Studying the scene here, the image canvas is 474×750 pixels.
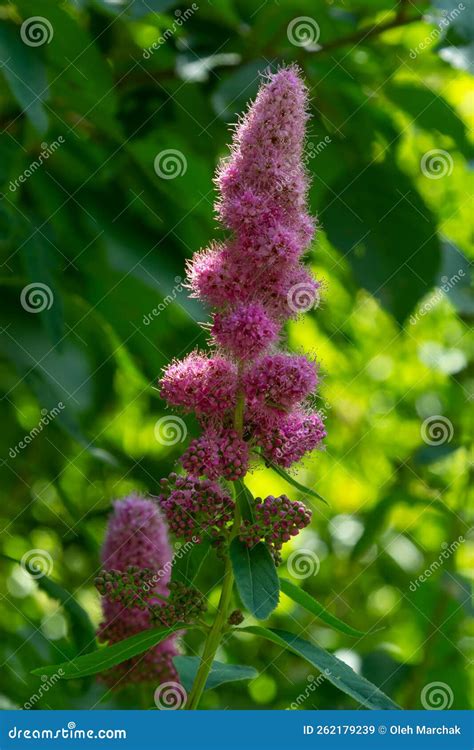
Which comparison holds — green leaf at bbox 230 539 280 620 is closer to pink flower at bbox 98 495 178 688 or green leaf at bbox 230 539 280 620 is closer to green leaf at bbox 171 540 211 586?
green leaf at bbox 171 540 211 586

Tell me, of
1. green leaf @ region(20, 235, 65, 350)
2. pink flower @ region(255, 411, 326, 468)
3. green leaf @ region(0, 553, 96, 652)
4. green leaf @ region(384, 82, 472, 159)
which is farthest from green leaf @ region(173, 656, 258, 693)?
green leaf @ region(384, 82, 472, 159)

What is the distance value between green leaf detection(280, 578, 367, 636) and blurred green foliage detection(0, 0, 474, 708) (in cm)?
89

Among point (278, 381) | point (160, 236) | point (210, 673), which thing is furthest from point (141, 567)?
point (160, 236)

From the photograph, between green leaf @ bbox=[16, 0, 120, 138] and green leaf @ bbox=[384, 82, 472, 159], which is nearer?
green leaf @ bbox=[16, 0, 120, 138]

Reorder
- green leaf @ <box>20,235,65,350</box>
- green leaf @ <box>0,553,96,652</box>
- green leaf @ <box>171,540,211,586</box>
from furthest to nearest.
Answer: green leaf @ <box>20,235,65,350</box>, green leaf @ <box>0,553,96,652</box>, green leaf @ <box>171,540,211,586</box>

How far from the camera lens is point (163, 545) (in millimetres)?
→ 2355

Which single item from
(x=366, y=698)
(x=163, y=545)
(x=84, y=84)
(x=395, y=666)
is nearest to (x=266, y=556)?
(x=366, y=698)

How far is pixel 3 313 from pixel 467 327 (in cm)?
244

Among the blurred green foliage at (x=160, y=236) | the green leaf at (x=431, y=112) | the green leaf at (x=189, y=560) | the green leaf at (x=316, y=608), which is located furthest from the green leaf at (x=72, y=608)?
the green leaf at (x=431, y=112)

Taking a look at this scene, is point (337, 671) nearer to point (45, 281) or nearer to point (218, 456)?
point (218, 456)

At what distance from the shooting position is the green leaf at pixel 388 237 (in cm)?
327

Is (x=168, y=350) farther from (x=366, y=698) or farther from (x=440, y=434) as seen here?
(x=366, y=698)

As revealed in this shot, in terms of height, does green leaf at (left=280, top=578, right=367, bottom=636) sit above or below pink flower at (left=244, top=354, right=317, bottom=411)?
below

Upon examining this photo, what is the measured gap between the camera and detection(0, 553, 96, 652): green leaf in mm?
2527
